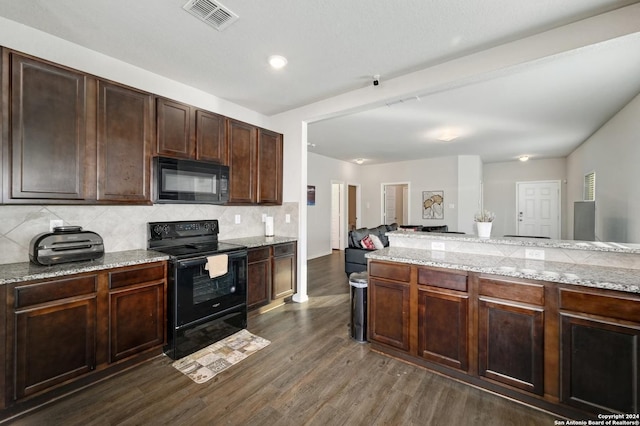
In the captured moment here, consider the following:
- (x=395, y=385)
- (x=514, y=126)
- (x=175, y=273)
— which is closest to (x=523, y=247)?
(x=395, y=385)

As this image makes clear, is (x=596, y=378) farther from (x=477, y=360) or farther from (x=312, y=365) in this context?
(x=312, y=365)

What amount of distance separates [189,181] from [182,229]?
0.58m

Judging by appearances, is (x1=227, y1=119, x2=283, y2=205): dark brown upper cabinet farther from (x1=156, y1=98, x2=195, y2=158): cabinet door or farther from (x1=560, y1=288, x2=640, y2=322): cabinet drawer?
(x1=560, y1=288, x2=640, y2=322): cabinet drawer

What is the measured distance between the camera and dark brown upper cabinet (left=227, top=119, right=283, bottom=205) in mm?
3389

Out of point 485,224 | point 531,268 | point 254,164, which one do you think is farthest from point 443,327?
point 254,164

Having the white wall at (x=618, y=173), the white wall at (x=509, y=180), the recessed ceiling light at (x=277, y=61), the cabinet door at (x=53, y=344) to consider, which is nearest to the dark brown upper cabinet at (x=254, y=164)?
the recessed ceiling light at (x=277, y=61)

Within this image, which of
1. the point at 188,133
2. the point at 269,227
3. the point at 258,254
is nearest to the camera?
the point at 188,133

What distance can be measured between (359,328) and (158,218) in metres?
2.47

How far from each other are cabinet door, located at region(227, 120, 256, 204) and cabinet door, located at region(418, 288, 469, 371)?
2383 millimetres

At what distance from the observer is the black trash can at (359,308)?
108 inches

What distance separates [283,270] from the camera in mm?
3650

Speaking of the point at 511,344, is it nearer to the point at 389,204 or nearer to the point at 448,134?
the point at 448,134

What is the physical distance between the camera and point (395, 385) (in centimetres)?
209

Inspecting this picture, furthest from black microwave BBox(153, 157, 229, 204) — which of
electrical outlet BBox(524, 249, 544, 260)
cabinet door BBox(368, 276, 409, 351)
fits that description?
electrical outlet BBox(524, 249, 544, 260)
